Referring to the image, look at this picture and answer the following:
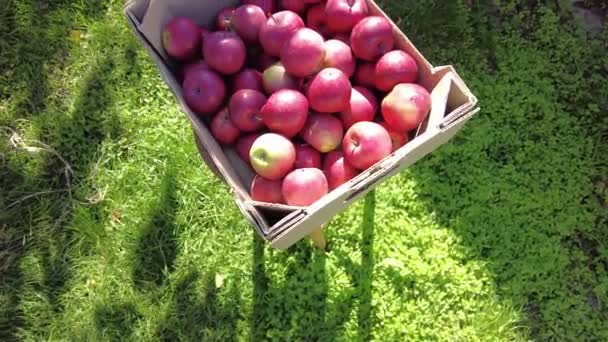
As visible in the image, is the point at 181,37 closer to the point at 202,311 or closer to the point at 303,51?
the point at 303,51

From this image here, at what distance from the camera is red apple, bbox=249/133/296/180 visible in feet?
6.70

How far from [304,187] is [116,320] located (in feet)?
5.16

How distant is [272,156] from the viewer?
204cm

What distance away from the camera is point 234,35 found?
2.21 meters

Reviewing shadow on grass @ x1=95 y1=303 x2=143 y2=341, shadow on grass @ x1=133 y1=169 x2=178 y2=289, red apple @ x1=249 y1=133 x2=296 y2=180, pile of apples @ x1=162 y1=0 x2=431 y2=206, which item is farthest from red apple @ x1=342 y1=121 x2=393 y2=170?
shadow on grass @ x1=95 y1=303 x2=143 y2=341

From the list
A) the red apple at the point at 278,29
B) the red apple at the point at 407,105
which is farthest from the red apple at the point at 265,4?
the red apple at the point at 407,105

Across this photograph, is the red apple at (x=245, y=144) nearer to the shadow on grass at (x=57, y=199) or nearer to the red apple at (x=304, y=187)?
the red apple at (x=304, y=187)

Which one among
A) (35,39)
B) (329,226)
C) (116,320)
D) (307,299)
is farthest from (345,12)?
(35,39)

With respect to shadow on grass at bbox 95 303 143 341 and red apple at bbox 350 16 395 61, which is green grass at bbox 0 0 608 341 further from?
red apple at bbox 350 16 395 61

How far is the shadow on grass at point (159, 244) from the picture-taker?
305 centimetres

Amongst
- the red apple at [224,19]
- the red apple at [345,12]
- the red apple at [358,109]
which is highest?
the red apple at [345,12]

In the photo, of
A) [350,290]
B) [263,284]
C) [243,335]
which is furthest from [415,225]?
[243,335]

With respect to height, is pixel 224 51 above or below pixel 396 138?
above

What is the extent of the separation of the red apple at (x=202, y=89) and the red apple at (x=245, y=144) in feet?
0.55
